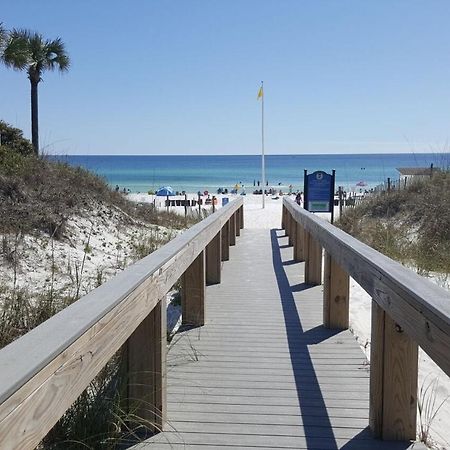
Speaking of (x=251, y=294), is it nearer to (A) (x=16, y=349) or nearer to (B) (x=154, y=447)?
(B) (x=154, y=447)

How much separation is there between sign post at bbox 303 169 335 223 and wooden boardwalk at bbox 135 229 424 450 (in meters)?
8.97

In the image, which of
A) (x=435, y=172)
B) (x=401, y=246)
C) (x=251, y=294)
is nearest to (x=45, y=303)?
(x=251, y=294)

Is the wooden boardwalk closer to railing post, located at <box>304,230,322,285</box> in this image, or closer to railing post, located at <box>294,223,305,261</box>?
railing post, located at <box>304,230,322,285</box>

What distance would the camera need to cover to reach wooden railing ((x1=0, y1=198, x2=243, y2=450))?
1492 millimetres

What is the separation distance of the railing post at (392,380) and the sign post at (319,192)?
498 inches

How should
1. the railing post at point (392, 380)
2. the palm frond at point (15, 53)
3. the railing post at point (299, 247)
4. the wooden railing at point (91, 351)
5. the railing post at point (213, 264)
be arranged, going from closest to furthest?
the wooden railing at point (91, 351), the railing post at point (392, 380), the railing post at point (213, 264), the railing post at point (299, 247), the palm frond at point (15, 53)

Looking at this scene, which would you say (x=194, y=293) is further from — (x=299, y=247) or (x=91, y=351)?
(x=299, y=247)

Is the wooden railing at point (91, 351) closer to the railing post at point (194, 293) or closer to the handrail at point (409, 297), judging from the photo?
the railing post at point (194, 293)

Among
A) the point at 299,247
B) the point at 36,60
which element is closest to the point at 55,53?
the point at 36,60

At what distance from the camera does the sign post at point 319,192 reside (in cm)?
1588

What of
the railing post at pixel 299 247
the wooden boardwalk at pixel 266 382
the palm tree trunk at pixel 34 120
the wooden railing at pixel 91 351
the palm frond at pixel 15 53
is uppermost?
the palm frond at pixel 15 53

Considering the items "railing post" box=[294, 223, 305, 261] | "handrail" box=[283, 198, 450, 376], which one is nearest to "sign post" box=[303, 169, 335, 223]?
"railing post" box=[294, 223, 305, 261]

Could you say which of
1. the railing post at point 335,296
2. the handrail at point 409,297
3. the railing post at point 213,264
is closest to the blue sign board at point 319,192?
the railing post at point 213,264

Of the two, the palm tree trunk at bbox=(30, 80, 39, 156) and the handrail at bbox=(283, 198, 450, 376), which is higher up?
the palm tree trunk at bbox=(30, 80, 39, 156)
